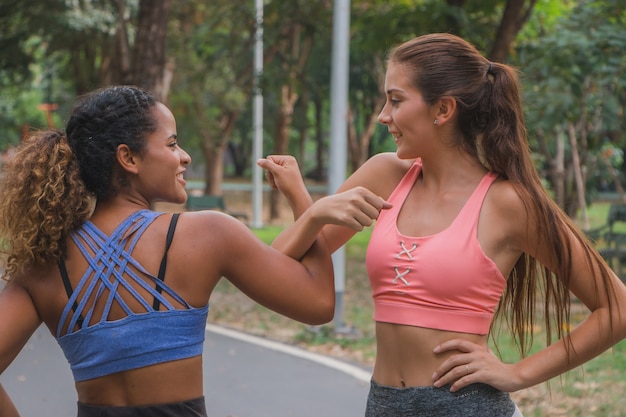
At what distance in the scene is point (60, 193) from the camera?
220 centimetres

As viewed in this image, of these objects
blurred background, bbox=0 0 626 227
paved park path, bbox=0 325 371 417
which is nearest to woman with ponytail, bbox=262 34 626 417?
blurred background, bbox=0 0 626 227

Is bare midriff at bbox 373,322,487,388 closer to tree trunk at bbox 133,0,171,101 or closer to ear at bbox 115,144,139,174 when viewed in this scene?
ear at bbox 115,144,139,174

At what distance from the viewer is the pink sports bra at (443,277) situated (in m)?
2.44

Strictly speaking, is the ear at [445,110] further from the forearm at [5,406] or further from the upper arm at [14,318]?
the forearm at [5,406]

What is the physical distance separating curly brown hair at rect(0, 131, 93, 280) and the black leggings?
0.38 m

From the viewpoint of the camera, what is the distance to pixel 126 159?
7.47 ft

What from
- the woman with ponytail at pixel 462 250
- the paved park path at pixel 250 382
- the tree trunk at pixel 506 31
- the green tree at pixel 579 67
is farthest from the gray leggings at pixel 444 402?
the tree trunk at pixel 506 31

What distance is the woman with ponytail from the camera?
8.07 ft

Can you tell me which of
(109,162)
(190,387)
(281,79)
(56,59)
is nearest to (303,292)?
(190,387)

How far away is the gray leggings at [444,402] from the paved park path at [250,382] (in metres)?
3.94

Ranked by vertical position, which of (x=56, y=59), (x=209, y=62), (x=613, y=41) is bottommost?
(x=56, y=59)

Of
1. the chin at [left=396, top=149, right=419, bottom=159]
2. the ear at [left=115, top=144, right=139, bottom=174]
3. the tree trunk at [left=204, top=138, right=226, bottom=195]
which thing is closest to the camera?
the ear at [left=115, top=144, right=139, bottom=174]

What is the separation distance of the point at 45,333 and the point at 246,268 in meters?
7.81

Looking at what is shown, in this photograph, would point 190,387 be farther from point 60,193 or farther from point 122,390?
point 60,193
